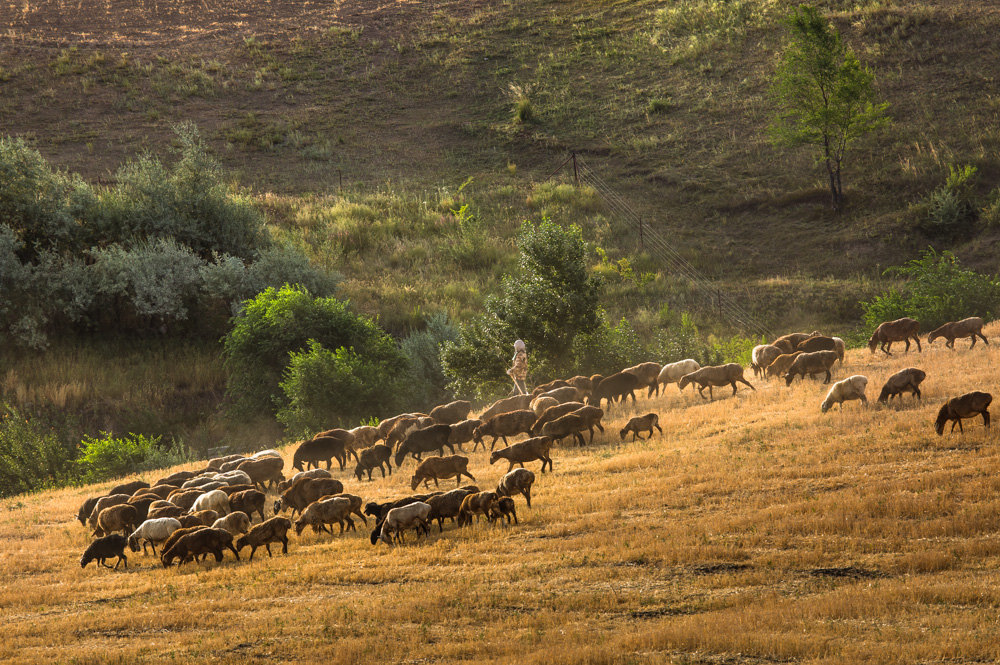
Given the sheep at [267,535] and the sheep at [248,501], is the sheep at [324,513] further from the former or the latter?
the sheep at [248,501]

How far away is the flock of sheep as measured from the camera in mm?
14641

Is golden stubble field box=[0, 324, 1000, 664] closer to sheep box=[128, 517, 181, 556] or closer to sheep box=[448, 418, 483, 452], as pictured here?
sheep box=[128, 517, 181, 556]

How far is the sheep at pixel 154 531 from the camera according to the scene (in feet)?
50.1

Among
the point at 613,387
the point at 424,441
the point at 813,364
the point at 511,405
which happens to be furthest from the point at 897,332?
the point at 424,441

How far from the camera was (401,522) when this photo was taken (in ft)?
46.5

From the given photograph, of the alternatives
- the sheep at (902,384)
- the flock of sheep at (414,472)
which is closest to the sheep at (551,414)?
the flock of sheep at (414,472)

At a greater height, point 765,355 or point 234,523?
point 765,355

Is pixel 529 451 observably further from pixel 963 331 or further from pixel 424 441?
pixel 963 331

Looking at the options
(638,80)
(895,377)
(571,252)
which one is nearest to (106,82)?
(638,80)

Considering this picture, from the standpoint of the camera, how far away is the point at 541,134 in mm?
71750

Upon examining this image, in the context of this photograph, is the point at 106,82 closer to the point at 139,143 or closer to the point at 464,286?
the point at 139,143

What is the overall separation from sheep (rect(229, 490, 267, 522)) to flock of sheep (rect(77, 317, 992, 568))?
0.03 meters

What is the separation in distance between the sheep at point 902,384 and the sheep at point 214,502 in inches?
510

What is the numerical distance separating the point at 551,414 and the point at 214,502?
24.7 feet
